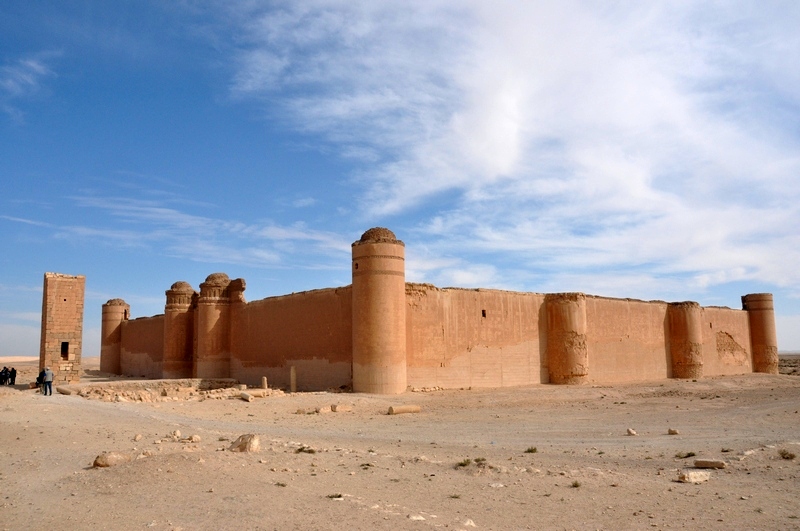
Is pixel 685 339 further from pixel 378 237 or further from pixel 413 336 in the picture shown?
pixel 378 237

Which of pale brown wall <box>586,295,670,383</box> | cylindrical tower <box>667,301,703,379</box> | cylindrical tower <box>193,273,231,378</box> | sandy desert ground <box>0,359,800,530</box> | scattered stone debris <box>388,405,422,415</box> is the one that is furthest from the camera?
cylindrical tower <box>667,301,703,379</box>

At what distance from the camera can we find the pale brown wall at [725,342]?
108 ft

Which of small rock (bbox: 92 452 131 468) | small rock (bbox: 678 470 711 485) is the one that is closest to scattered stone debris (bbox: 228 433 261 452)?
small rock (bbox: 92 452 131 468)

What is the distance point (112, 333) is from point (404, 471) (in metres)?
35.3

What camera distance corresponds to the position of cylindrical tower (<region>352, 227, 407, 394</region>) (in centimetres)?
1991

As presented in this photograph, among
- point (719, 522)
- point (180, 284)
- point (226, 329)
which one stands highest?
point (180, 284)

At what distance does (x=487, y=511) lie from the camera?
6625mm

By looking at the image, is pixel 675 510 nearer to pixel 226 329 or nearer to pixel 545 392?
pixel 545 392

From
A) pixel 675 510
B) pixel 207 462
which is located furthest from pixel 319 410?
pixel 675 510

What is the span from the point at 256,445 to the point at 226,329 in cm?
1914

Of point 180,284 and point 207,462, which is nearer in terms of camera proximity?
point 207,462

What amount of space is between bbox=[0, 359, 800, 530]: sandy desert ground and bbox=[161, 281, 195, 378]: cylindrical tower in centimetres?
1355

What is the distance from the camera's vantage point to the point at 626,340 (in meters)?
28.2

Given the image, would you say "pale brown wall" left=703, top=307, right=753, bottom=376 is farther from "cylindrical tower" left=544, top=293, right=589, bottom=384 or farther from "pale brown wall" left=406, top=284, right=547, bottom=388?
"pale brown wall" left=406, top=284, right=547, bottom=388
